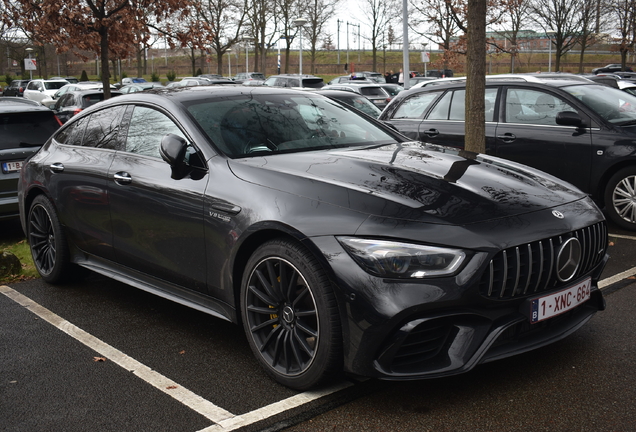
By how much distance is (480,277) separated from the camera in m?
2.95

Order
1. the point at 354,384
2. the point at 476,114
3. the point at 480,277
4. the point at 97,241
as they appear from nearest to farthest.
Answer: the point at 480,277, the point at 354,384, the point at 97,241, the point at 476,114

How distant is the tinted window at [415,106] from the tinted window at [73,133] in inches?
184

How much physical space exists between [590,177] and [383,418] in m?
5.02

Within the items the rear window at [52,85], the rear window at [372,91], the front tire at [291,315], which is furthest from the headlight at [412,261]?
the rear window at [52,85]

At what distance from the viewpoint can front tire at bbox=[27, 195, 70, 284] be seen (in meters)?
5.36

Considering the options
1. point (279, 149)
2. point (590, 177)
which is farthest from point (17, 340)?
point (590, 177)

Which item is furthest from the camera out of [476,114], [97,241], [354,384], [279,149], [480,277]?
[476,114]

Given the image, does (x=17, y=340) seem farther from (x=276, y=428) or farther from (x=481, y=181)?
(x=481, y=181)

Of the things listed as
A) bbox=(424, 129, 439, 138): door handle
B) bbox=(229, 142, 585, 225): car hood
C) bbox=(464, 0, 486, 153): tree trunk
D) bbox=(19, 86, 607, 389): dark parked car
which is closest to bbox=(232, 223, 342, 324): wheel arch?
bbox=(19, 86, 607, 389): dark parked car

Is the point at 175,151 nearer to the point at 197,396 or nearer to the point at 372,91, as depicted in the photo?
the point at 197,396

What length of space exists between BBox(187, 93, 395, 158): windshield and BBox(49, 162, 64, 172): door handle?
1.54m

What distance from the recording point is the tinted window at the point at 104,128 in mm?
Answer: 4871

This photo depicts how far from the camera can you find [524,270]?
3082mm

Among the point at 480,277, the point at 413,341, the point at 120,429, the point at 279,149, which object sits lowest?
the point at 120,429
